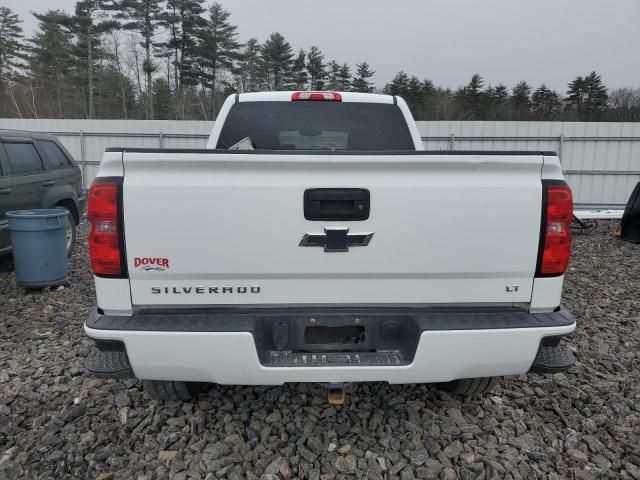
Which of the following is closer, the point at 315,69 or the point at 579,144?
the point at 579,144

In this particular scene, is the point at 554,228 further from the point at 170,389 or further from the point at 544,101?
the point at 544,101

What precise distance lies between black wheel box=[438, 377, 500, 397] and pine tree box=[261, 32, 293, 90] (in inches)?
1560

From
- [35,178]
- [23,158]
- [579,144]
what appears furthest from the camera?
[579,144]

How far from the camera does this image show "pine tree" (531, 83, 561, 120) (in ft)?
155

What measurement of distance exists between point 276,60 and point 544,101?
28434 mm

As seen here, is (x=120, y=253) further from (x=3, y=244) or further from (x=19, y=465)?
(x=3, y=244)

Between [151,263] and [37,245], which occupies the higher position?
[151,263]

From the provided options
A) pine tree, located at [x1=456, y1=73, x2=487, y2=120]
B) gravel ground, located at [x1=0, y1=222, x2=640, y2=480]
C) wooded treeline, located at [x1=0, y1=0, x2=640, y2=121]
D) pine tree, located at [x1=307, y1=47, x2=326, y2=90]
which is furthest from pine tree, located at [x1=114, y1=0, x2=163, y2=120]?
gravel ground, located at [x1=0, y1=222, x2=640, y2=480]

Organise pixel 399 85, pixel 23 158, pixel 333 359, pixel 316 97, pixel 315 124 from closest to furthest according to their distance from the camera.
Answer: pixel 333 359
pixel 316 97
pixel 315 124
pixel 23 158
pixel 399 85

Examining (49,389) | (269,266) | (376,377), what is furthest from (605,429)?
(49,389)

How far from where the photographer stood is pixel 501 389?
125 inches

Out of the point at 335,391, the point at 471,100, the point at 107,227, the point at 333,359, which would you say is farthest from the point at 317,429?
the point at 471,100

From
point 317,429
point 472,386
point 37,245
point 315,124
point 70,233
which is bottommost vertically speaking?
point 317,429

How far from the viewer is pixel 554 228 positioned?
2.13m
